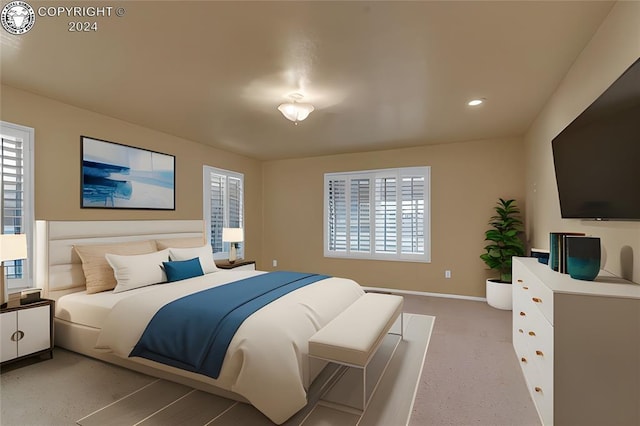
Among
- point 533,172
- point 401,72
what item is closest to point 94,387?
point 401,72

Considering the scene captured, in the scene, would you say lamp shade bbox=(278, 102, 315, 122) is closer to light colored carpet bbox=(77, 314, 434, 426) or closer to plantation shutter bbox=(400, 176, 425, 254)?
light colored carpet bbox=(77, 314, 434, 426)

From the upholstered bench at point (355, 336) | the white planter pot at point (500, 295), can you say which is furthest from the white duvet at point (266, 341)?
the white planter pot at point (500, 295)

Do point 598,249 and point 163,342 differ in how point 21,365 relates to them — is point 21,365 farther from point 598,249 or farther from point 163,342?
point 598,249

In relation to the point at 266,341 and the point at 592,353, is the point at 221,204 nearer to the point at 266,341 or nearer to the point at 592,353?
the point at 266,341

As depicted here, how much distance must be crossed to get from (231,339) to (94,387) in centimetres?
126

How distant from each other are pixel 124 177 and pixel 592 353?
184 inches

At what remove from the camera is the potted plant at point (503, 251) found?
4.37 metres

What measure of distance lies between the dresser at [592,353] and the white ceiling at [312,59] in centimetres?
166

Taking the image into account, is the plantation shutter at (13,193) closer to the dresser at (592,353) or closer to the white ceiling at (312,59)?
the white ceiling at (312,59)

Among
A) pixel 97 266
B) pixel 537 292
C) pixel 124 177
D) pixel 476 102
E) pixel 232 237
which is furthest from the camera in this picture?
pixel 232 237

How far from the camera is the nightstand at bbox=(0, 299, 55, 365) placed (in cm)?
258

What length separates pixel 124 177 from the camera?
3.93 meters

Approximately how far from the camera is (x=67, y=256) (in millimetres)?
3262

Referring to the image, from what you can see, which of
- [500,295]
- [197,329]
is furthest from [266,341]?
[500,295]
